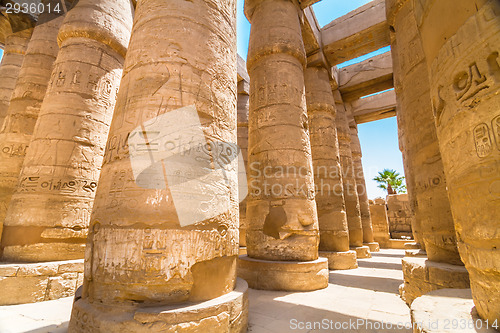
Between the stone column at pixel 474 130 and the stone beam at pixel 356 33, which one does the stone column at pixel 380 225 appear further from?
the stone column at pixel 474 130

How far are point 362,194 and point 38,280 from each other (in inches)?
435

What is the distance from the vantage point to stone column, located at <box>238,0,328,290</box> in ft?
13.2

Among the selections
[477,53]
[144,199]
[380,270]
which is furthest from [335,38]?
[144,199]

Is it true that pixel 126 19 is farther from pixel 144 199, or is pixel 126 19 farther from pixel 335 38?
pixel 335 38

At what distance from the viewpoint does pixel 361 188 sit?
10.9 meters

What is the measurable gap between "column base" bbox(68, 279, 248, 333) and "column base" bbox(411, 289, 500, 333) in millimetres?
1249

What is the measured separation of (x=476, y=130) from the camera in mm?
1314

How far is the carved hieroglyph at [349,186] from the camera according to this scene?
8383 mm

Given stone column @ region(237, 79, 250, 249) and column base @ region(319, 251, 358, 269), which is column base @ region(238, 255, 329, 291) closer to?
column base @ region(319, 251, 358, 269)

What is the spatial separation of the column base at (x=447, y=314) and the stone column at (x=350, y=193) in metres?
7.01

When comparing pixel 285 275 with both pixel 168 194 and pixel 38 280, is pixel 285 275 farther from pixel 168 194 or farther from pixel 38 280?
pixel 38 280

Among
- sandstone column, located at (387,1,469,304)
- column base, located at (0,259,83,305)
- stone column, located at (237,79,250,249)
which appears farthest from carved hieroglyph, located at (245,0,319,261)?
stone column, located at (237,79,250,249)

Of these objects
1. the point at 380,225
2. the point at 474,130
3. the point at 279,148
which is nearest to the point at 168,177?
the point at 474,130

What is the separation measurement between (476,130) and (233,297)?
6.54ft
